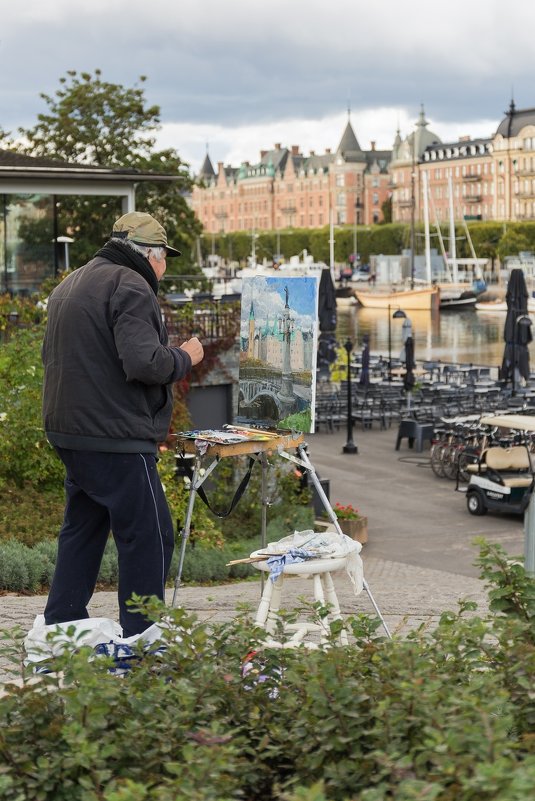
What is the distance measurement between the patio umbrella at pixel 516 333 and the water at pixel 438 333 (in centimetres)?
2206

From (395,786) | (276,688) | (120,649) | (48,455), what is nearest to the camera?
(395,786)

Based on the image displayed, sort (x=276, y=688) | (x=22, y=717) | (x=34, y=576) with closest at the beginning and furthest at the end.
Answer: (x=22, y=717) → (x=276, y=688) → (x=34, y=576)

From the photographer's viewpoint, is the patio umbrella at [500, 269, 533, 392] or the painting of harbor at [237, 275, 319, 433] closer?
the painting of harbor at [237, 275, 319, 433]

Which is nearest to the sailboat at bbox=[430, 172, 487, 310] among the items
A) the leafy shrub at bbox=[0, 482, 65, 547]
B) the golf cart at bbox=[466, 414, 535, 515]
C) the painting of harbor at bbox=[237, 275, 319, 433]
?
the golf cart at bbox=[466, 414, 535, 515]

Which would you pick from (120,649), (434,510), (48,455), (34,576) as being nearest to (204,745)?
(120,649)

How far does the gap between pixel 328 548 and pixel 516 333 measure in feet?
79.8

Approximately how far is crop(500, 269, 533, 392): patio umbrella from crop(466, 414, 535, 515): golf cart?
32.6ft

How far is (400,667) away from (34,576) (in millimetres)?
5617

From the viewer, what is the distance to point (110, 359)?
5.11m

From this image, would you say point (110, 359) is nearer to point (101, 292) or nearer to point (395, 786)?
point (101, 292)

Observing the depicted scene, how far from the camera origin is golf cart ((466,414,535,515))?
18016 millimetres

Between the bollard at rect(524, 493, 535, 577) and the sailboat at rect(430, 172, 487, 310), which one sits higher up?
the sailboat at rect(430, 172, 487, 310)

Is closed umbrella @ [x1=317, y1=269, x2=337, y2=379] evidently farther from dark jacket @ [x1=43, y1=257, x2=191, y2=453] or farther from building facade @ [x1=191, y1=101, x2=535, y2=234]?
building facade @ [x1=191, y1=101, x2=535, y2=234]

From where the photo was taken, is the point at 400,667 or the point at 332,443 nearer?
the point at 400,667
